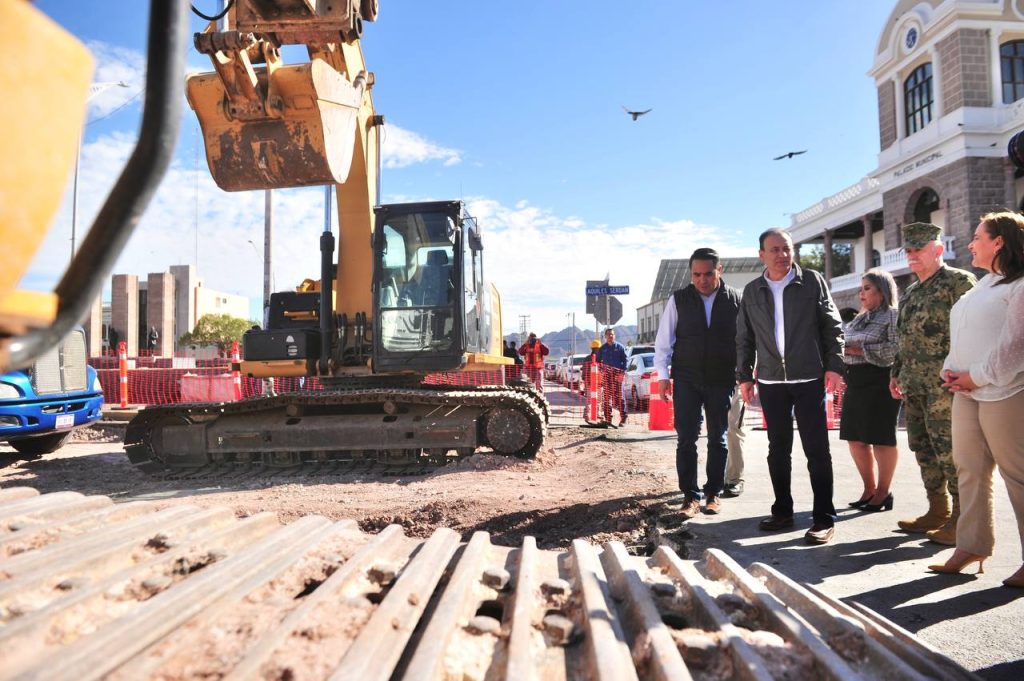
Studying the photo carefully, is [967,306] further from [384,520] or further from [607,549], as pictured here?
[384,520]

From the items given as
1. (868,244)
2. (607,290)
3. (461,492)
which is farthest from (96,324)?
(868,244)

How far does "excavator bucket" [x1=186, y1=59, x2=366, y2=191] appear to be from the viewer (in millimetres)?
4754

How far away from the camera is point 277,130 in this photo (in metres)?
4.82

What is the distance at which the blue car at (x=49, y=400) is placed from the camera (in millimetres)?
7668

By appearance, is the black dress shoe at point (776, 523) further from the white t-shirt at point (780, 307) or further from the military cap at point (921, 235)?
the military cap at point (921, 235)

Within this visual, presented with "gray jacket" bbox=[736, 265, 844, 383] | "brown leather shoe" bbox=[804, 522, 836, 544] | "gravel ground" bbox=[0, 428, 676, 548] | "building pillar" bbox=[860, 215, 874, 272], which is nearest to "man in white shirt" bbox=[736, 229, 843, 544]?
"gray jacket" bbox=[736, 265, 844, 383]

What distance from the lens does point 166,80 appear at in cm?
100

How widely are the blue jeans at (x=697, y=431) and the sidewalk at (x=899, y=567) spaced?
0.26m

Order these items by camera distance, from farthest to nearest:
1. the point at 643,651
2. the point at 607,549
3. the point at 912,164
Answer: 1. the point at 912,164
2. the point at 607,549
3. the point at 643,651

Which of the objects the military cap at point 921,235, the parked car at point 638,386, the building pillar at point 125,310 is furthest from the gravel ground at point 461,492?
the building pillar at point 125,310

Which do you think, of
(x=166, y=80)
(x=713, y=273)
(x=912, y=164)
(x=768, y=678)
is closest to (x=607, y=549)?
(x=768, y=678)

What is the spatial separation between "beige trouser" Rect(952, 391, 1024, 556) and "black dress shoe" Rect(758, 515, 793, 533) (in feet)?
3.75

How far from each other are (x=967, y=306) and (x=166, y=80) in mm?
3746

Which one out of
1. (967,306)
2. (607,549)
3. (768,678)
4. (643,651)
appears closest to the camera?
(768,678)
